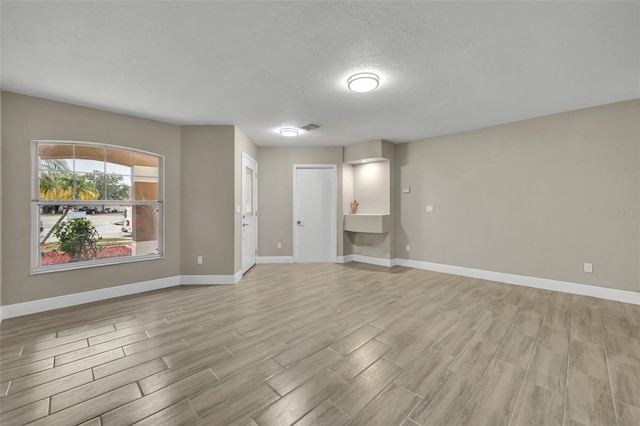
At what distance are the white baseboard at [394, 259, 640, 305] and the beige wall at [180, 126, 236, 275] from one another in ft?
12.4

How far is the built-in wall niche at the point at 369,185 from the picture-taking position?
5367 millimetres

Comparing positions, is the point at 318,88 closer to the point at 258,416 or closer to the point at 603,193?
the point at 258,416

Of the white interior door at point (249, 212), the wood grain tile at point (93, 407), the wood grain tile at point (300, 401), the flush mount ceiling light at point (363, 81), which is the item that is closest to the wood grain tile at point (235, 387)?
the wood grain tile at point (300, 401)

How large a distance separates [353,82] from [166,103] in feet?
7.95

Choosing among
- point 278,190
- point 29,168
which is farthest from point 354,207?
point 29,168

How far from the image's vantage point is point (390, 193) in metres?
5.53

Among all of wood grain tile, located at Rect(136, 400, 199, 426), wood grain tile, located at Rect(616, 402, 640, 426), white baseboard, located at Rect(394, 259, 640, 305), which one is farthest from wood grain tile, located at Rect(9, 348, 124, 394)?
white baseboard, located at Rect(394, 259, 640, 305)

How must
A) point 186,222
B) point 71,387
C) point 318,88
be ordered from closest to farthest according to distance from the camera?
point 71,387, point 318,88, point 186,222

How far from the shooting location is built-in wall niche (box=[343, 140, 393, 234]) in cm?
537

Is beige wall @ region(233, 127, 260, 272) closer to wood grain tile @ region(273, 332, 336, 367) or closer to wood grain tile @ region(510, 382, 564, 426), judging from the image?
wood grain tile @ region(273, 332, 336, 367)

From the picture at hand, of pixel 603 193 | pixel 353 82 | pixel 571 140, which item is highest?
pixel 353 82

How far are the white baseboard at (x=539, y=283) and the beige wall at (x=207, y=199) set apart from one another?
3.78 m

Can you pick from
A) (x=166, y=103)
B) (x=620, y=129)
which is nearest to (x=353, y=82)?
(x=166, y=103)

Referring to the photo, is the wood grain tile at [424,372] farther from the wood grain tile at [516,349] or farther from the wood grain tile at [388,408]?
the wood grain tile at [516,349]
